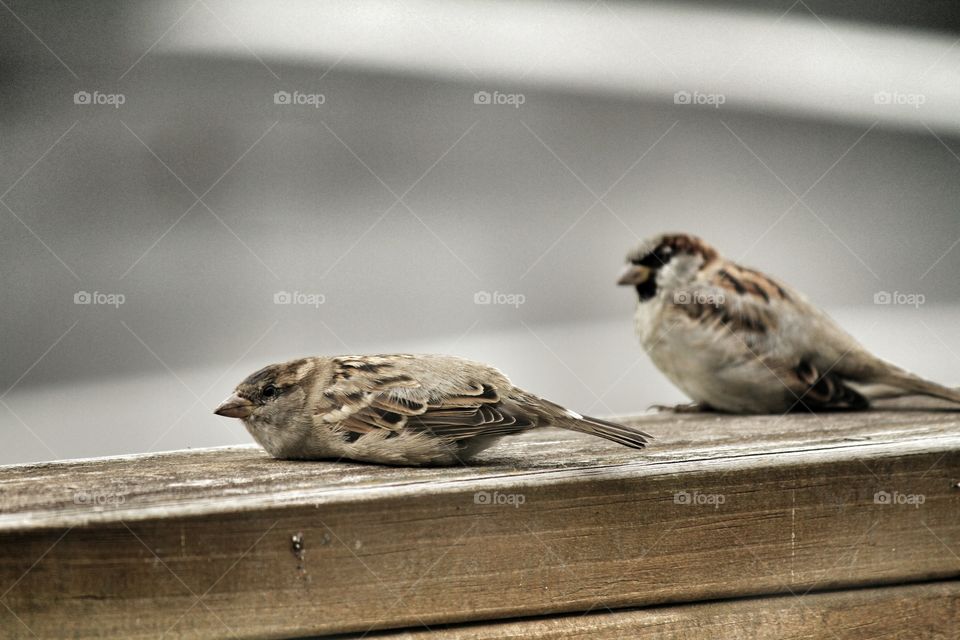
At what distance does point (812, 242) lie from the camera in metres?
2.96

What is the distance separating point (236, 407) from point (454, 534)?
20.7 inches

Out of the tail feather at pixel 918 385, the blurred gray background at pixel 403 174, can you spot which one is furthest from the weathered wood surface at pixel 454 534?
the blurred gray background at pixel 403 174

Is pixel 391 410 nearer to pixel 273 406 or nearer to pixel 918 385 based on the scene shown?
pixel 273 406

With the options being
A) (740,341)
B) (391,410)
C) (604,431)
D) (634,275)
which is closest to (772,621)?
(604,431)

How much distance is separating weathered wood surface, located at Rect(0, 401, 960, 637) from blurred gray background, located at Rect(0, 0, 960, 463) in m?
0.98

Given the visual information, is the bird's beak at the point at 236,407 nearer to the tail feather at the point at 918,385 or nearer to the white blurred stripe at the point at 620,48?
the white blurred stripe at the point at 620,48

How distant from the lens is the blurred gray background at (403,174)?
2.38 meters

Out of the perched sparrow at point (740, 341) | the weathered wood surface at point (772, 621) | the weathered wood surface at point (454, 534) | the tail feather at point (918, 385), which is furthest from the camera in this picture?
the perched sparrow at point (740, 341)

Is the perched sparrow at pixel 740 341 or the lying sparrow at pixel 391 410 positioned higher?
the perched sparrow at pixel 740 341

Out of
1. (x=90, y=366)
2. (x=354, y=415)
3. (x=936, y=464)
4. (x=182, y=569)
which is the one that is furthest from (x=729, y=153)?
(x=182, y=569)

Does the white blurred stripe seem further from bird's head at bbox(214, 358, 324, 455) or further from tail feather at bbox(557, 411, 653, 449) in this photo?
tail feather at bbox(557, 411, 653, 449)

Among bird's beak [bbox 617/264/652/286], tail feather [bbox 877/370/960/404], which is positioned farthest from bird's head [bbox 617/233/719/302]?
tail feather [bbox 877/370/960/404]

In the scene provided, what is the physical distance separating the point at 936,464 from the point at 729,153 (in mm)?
1455

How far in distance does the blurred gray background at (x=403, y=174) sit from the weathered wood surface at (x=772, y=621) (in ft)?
4.45
